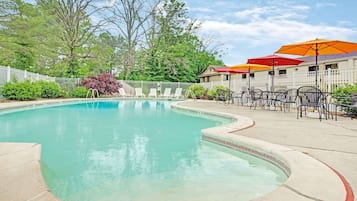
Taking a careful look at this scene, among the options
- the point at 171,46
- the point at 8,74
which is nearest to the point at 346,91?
the point at 8,74

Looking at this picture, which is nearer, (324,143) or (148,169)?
(148,169)

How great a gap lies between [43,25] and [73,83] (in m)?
5.17

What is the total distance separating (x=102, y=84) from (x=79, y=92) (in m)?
1.76

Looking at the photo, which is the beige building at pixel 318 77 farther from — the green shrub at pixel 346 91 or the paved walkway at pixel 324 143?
the paved walkway at pixel 324 143

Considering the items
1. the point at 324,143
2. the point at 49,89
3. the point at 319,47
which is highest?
the point at 319,47

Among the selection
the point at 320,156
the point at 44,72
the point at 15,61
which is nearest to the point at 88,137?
the point at 320,156

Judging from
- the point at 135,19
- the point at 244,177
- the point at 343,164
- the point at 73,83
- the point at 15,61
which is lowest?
the point at 244,177

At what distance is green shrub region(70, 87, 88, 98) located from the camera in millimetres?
18359

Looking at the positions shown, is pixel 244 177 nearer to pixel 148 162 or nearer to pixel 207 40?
pixel 148 162

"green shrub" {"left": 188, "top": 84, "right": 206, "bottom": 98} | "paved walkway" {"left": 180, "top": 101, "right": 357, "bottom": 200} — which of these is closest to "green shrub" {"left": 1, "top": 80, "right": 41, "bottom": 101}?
"green shrub" {"left": 188, "top": 84, "right": 206, "bottom": 98}

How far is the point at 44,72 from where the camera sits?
25.8 meters

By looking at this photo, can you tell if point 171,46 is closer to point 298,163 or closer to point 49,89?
point 49,89

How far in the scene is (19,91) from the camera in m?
12.0

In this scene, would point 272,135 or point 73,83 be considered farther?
point 73,83
